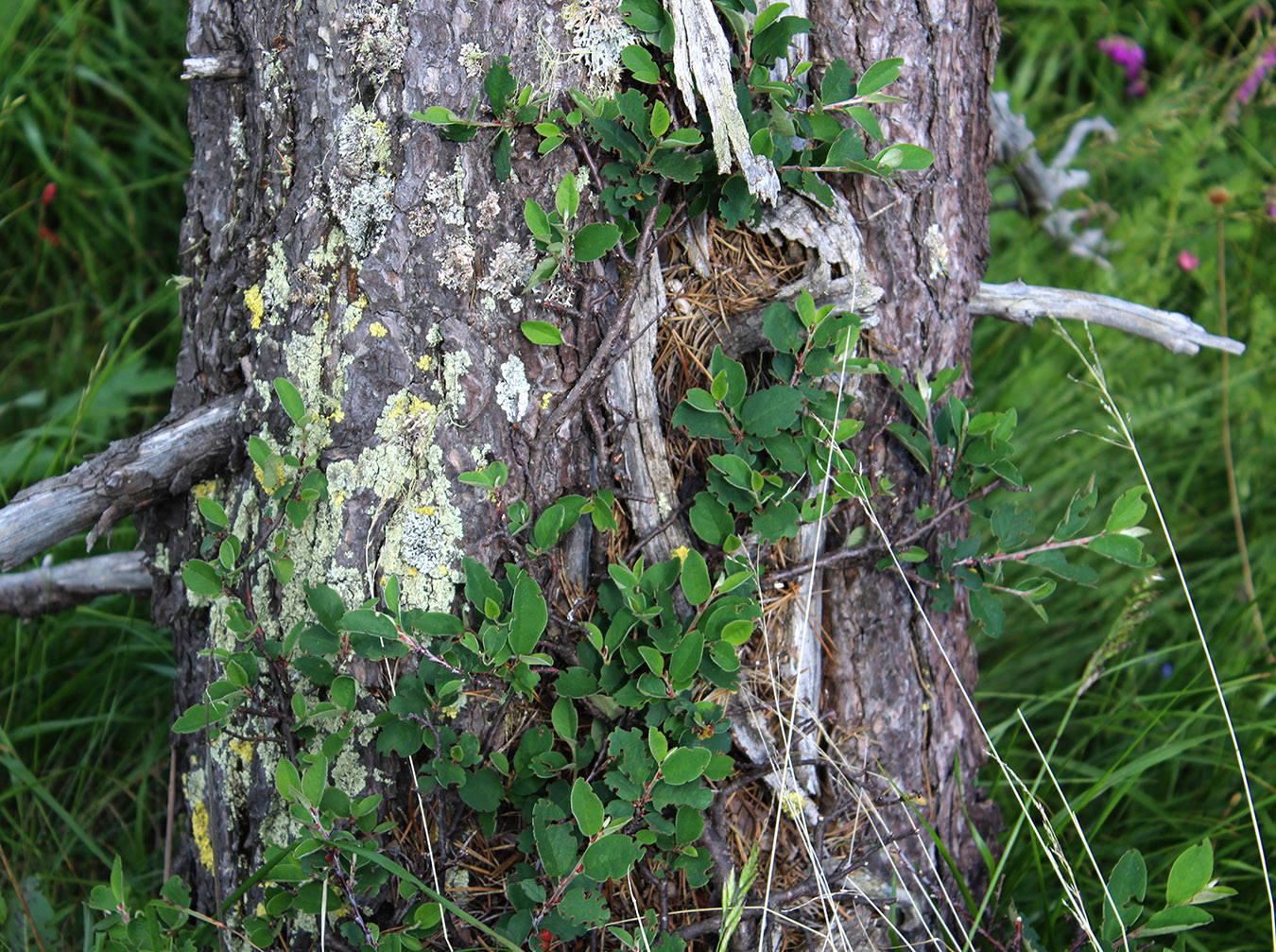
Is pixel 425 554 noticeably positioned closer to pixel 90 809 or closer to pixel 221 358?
pixel 221 358

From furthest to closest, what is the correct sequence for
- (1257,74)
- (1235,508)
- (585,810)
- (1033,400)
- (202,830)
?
(1257,74), (1033,400), (1235,508), (202,830), (585,810)

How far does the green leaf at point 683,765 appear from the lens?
1.36m

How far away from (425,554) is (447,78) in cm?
81

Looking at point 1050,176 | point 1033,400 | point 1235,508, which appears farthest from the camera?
point 1050,176

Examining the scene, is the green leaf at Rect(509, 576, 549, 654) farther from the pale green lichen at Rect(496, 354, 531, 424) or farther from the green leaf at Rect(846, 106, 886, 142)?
the green leaf at Rect(846, 106, 886, 142)

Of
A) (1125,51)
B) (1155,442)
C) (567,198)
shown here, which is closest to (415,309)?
(567,198)

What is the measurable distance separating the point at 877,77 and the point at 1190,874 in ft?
4.57

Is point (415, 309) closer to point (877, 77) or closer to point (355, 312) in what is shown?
point (355, 312)

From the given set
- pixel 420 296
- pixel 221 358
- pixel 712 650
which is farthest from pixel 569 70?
pixel 712 650

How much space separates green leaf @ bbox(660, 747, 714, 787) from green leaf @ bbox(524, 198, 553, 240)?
87 centimetres

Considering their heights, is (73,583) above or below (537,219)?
below

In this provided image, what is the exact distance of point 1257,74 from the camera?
334cm

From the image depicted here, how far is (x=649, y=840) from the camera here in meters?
1.37

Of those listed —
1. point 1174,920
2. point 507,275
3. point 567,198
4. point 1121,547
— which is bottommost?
point 1174,920
